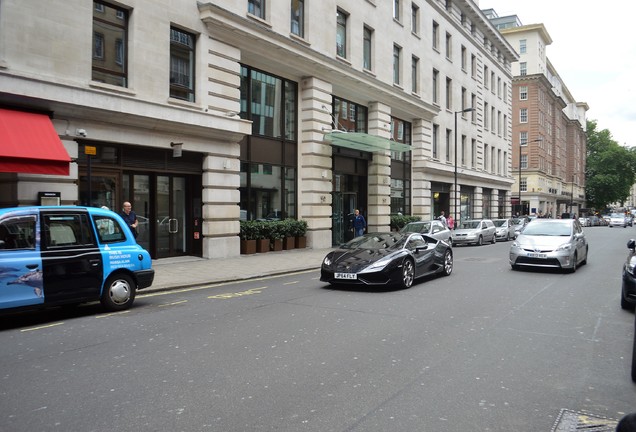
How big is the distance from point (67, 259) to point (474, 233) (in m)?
24.1

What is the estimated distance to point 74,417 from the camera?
399 cm

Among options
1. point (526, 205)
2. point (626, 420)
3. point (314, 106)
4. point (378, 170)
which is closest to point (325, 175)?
point (314, 106)

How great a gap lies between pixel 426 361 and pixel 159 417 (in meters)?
2.92

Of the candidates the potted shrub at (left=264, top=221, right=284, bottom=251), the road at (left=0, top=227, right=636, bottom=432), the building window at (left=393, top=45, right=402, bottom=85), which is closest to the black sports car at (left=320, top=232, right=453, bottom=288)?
the road at (left=0, top=227, right=636, bottom=432)

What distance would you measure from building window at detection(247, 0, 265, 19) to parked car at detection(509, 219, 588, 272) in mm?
12834

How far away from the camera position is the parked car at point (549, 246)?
540 inches

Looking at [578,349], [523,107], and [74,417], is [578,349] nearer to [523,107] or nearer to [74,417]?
[74,417]

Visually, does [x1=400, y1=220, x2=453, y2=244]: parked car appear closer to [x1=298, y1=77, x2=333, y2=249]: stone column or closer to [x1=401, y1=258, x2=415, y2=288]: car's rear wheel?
[x1=298, y1=77, x2=333, y2=249]: stone column

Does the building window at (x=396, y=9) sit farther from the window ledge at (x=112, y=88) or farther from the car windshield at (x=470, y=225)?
the window ledge at (x=112, y=88)

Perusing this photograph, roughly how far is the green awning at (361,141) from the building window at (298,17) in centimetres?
461

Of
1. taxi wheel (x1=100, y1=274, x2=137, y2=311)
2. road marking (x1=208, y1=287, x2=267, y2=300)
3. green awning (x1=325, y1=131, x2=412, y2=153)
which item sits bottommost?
road marking (x1=208, y1=287, x2=267, y2=300)

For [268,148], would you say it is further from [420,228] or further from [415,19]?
[415,19]

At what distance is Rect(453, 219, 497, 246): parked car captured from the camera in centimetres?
2820

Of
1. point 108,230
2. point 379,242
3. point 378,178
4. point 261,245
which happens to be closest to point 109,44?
point 108,230
